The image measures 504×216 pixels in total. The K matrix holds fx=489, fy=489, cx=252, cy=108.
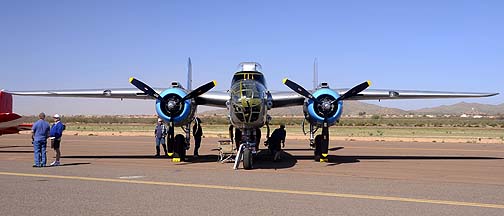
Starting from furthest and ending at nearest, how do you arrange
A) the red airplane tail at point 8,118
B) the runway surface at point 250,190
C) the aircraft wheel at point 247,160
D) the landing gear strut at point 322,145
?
the red airplane tail at point 8,118
the landing gear strut at point 322,145
the aircraft wheel at point 247,160
the runway surface at point 250,190

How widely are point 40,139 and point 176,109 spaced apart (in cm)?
514

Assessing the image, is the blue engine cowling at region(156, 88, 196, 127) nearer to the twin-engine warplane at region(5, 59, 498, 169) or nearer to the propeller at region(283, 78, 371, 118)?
the twin-engine warplane at region(5, 59, 498, 169)

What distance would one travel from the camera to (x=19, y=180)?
1277 cm

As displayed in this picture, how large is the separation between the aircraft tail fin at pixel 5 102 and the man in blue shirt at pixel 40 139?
12.1 metres

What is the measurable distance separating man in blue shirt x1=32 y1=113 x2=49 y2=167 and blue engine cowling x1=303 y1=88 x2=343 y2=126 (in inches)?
389

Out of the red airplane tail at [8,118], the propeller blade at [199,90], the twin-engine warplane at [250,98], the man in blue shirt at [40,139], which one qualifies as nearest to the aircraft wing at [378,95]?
the twin-engine warplane at [250,98]

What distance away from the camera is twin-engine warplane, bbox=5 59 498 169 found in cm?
1675

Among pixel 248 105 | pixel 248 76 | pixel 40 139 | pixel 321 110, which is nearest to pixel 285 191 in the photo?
pixel 248 105

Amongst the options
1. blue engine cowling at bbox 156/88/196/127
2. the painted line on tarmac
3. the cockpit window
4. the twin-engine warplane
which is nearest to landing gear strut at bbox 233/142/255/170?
the twin-engine warplane

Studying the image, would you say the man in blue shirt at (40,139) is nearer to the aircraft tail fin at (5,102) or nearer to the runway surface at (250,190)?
the runway surface at (250,190)

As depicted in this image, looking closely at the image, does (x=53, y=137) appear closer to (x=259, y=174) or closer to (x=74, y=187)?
(x=74, y=187)

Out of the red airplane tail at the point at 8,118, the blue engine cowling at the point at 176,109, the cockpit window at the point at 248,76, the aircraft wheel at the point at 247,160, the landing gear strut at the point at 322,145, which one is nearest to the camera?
the aircraft wheel at the point at 247,160

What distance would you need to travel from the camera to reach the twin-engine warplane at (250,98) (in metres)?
16.8

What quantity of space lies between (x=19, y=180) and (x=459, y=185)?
11447 millimetres
